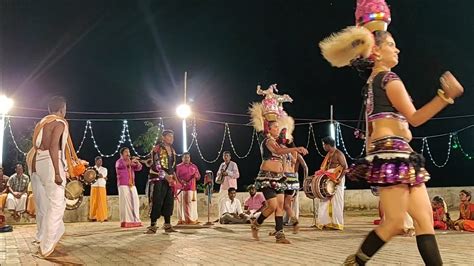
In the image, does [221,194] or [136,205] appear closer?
[136,205]

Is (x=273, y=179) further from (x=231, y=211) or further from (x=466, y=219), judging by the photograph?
(x=231, y=211)

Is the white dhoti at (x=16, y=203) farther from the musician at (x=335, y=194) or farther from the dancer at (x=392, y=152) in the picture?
the dancer at (x=392, y=152)

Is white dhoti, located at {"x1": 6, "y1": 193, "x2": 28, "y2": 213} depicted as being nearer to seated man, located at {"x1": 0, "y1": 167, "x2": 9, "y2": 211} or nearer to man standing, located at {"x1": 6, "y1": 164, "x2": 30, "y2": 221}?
man standing, located at {"x1": 6, "y1": 164, "x2": 30, "y2": 221}

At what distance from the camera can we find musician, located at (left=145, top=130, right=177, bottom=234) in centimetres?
962

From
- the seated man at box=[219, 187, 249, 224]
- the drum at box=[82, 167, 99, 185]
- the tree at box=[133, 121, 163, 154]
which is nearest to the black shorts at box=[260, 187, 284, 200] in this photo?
the seated man at box=[219, 187, 249, 224]

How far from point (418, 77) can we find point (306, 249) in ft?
75.1

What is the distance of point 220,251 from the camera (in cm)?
631

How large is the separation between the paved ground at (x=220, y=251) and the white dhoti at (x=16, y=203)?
4732 mm

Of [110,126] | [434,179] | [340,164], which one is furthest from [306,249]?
[110,126]

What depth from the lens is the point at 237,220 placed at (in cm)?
1248

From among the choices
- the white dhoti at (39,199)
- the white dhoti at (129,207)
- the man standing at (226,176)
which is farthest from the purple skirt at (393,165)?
the man standing at (226,176)

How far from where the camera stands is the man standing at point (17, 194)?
13.0m

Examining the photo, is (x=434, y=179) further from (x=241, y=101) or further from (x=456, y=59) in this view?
(x=241, y=101)

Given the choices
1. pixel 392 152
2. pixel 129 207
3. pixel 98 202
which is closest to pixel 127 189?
pixel 129 207
